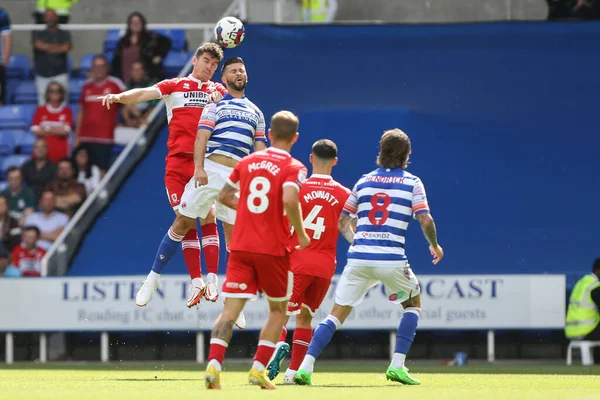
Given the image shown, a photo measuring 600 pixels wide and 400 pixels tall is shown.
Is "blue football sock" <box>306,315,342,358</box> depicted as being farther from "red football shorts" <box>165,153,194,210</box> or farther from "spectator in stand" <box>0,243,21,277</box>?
"spectator in stand" <box>0,243,21,277</box>

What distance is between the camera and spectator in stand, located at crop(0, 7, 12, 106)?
20.7 m

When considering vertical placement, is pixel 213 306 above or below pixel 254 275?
below

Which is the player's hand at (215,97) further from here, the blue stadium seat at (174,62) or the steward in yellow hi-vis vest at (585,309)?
the blue stadium seat at (174,62)

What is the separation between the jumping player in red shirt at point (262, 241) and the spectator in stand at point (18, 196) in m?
10.2

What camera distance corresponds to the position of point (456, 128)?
62.6 ft

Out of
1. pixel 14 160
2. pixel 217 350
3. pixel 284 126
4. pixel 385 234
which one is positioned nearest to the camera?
pixel 217 350

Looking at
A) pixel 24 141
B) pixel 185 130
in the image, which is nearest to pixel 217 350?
pixel 185 130

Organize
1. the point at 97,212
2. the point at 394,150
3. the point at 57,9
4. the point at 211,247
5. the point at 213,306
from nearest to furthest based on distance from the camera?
the point at 394,150 < the point at 211,247 < the point at 213,306 < the point at 97,212 < the point at 57,9

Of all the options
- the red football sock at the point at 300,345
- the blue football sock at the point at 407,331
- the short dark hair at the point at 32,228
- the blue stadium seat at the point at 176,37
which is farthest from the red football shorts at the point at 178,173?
the blue stadium seat at the point at 176,37

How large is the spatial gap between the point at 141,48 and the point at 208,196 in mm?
8108

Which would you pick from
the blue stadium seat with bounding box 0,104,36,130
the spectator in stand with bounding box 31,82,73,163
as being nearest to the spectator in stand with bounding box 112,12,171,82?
the spectator in stand with bounding box 31,82,73,163

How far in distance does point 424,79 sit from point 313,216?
827 cm

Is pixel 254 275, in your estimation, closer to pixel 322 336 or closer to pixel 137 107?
pixel 322 336

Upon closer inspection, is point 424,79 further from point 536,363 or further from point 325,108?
point 536,363
